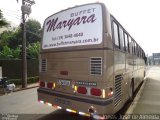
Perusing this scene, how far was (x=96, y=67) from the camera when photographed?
522 cm

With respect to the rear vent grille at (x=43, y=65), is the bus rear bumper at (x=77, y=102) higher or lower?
lower

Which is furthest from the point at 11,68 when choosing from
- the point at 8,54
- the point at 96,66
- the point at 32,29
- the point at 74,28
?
the point at 32,29

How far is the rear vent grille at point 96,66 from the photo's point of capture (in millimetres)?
5156

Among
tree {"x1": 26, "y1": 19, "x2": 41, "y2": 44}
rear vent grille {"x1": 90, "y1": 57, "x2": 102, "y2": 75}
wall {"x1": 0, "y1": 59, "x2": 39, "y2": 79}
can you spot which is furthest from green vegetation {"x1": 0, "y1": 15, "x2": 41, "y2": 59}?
rear vent grille {"x1": 90, "y1": 57, "x2": 102, "y2": 75}

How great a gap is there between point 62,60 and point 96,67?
4.02ft

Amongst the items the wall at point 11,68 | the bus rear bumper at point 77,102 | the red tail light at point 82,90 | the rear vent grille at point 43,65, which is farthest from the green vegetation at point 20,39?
the red tail light at point 82,90

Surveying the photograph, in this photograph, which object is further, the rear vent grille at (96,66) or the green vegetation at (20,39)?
the green vegetation at (20,39)

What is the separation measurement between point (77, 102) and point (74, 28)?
6.76 ft

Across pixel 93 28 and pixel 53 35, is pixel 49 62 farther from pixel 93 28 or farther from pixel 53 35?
pixel 93 28

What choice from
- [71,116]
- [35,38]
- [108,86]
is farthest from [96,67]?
[35,38]

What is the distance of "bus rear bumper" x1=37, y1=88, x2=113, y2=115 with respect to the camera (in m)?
5.09

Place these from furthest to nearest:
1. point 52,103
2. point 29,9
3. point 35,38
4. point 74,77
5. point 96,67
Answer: point 35,38 < point 29,9 < point 52,103 < point 74,77 < point 96,67

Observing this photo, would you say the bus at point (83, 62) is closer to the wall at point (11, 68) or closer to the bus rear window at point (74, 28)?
the bus rear window at point (74, 28)

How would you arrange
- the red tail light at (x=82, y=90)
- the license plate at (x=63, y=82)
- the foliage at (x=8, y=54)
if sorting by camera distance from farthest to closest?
the foliage at (x=8, y=54) → the license plate at (x=63, y=82) → the red tail light at (x=82, y=90)
